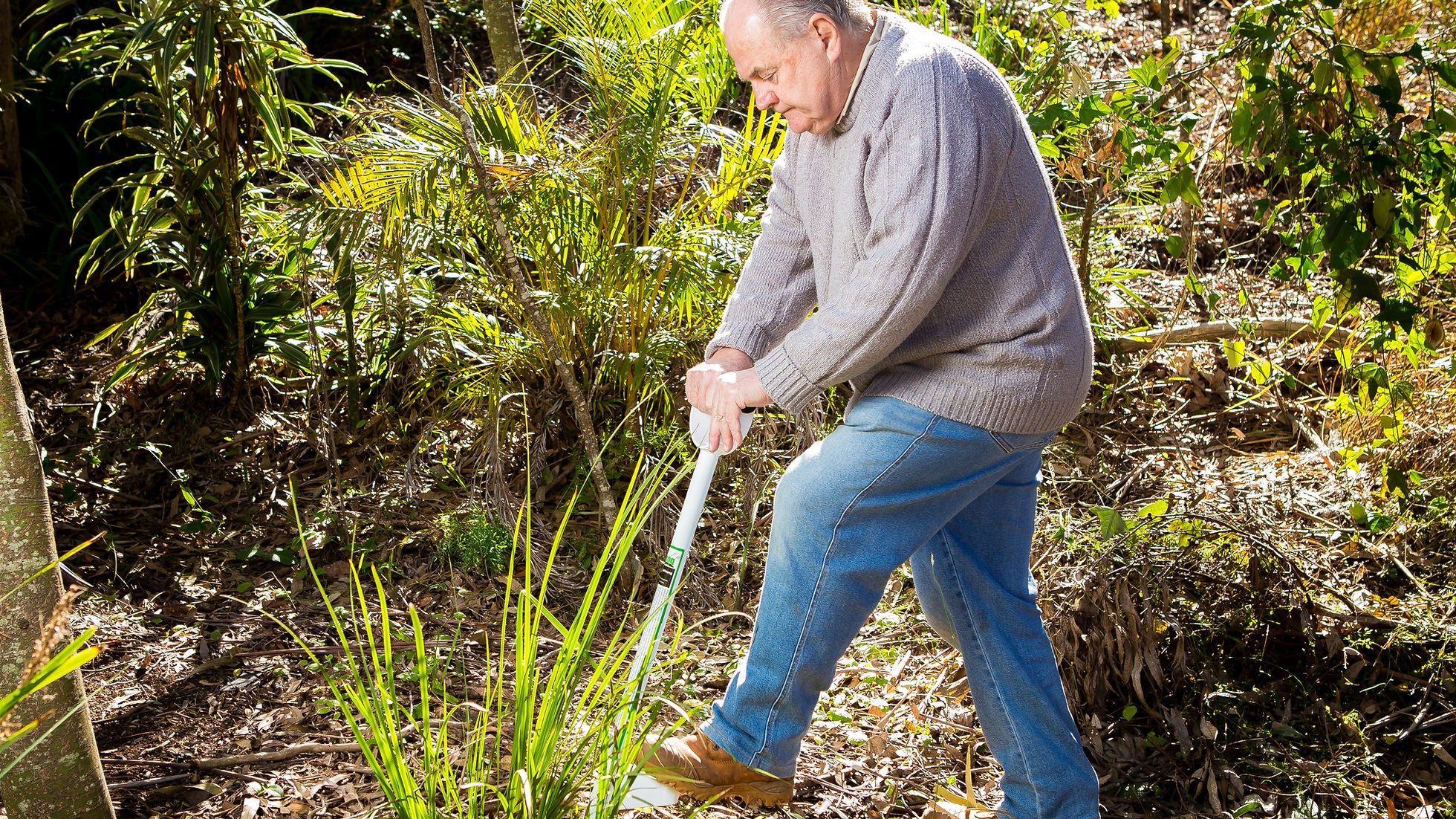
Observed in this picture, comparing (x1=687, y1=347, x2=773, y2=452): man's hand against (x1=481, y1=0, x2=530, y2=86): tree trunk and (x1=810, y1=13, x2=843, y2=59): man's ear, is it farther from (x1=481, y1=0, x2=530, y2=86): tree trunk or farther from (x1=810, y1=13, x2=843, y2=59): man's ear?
(x1=481, y1=0, x2=530, y2=86): tree trunk

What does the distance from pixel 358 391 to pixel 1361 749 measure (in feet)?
10.0

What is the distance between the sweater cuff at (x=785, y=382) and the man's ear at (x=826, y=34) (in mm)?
473

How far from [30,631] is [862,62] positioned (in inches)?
62.8

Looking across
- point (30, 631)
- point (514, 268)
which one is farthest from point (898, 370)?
point (30, 631)

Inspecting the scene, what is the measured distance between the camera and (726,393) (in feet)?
6.77

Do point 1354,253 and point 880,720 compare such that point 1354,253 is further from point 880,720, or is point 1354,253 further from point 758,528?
point 758,528

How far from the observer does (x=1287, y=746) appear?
9.07ft

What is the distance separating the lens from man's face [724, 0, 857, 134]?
1.83 m

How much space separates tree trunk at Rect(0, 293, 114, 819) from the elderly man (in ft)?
3.23

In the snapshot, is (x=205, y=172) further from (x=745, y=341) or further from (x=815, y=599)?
(x=815, y=599)

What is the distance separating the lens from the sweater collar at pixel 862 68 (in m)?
1.86

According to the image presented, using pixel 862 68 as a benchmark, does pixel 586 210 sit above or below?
below

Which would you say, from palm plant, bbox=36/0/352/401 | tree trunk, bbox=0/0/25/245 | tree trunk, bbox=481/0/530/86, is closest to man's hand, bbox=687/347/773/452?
palm plant, bbox=36/0/352/401

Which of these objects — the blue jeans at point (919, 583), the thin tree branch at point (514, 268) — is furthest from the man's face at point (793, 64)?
the thin tree branch at point (514, 268)
